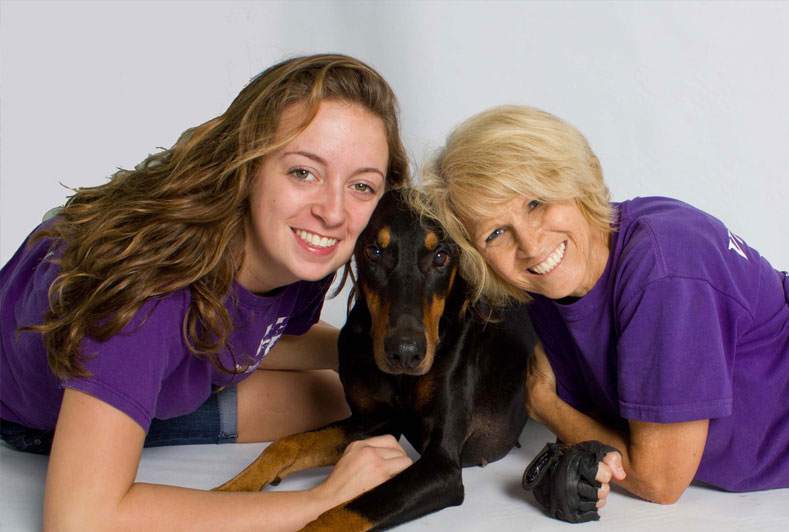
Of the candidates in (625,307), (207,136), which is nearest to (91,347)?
(207,136)

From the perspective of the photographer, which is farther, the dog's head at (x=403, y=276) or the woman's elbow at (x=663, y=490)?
the dog's head at (x=403, y=276)

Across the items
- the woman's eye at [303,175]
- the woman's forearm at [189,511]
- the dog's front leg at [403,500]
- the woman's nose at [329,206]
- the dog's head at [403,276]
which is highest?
the woman's eye at [303,175]

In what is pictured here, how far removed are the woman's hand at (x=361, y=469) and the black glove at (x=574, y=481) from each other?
49 centimetres

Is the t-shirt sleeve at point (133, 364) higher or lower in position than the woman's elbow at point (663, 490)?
higher

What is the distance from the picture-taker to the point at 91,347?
2.55 metres

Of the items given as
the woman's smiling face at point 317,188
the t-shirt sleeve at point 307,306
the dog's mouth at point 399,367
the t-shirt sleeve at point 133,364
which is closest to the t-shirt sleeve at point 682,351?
the dog's mouth at point 399,367

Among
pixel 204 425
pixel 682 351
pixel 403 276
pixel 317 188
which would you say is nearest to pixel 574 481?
pixel 682 351

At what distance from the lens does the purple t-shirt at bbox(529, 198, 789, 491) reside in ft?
8.80

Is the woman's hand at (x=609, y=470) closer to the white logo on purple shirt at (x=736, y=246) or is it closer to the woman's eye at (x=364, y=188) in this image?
the white logo on purple shirt at (x=736, y=246)

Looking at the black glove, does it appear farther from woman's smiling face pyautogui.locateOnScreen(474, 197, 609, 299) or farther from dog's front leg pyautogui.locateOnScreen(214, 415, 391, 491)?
dog's front leg pyautogui.locateOnScreen(214, 415, 391, 491)

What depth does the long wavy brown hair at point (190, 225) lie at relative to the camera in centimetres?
262

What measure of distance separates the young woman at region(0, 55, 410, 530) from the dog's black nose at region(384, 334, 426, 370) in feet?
1.03

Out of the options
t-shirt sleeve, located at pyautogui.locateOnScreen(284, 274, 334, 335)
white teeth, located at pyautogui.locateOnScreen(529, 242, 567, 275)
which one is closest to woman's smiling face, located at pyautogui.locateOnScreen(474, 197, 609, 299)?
white teeth, located at pyautogui.locateOnScreen(529, 242, 567, 275)

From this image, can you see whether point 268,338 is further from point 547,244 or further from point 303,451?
point 547,244
